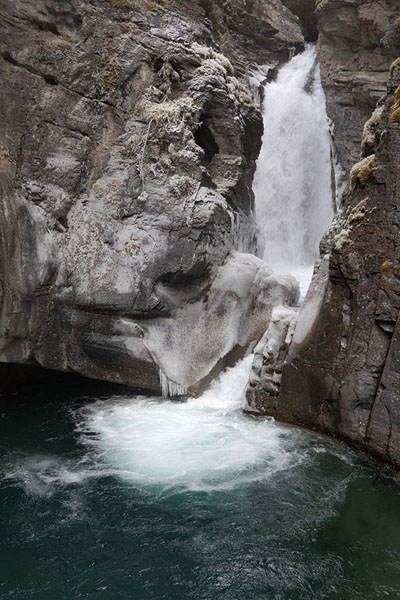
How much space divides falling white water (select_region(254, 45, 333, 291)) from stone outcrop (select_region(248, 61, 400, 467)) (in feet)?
29.0

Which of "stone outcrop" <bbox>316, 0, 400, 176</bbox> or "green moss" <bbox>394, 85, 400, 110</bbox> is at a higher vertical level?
"stone outcrop" <bbox>316, 0, 400, 176</bbox>

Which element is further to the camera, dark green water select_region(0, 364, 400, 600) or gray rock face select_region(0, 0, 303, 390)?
gray rock face select_region(0, 0, 303, 390)

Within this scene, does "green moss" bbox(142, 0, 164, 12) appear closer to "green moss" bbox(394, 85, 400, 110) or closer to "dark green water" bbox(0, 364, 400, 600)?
"green moss" bbox(394, 85, 400, 110)

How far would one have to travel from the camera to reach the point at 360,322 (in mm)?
9406

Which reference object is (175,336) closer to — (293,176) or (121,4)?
(121,4)

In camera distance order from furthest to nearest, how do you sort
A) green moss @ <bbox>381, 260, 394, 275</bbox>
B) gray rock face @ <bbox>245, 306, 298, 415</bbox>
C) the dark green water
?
gray rock face @ <bbox>245, 306, 298, 415</bbox> → green moss @ <bbox>381, 260, 394, 275</bbox> → the dark green water

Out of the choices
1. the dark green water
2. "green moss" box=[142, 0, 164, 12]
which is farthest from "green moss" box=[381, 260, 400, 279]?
"green moss" box=[142, 0, 164, 12]

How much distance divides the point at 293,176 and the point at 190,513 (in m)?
17.0

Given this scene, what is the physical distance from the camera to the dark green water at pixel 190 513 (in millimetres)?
5996

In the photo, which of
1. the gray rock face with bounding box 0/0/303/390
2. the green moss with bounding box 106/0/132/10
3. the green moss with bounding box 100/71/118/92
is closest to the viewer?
the gray rock face with bounding box 0/0/303/390

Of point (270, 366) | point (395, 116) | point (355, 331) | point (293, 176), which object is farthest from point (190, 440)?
point (293, 176)

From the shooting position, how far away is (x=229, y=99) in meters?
14.5

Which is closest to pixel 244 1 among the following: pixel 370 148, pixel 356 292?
pixel 370 148

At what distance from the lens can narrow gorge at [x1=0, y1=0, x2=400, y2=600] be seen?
6.67 meters
